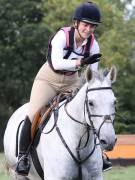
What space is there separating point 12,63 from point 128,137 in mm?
19776

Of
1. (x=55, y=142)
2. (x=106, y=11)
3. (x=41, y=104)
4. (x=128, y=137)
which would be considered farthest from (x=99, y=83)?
(x=106, y=11)

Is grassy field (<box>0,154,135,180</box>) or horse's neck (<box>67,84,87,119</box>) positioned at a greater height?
horse's neck (<box>67,84,87,119</box>)

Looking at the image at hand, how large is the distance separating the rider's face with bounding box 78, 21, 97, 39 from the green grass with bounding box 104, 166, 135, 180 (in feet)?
22.4

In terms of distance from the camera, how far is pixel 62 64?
744cm

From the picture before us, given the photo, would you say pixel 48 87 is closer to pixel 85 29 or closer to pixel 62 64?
pixel 62 64

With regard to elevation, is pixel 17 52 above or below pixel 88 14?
below

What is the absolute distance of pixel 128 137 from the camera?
1972cm

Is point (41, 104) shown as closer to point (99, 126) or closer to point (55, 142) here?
point (55, 142)

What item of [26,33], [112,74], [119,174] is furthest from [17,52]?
[112,74]

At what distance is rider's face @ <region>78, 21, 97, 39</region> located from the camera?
297 inches

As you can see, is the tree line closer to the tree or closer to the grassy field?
the tree

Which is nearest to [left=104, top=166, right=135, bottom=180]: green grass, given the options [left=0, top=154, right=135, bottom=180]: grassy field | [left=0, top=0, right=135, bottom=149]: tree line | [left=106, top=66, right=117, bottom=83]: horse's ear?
[left=0, top=154, right=135, bottom=180]: grassy field

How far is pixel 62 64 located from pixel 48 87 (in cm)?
88

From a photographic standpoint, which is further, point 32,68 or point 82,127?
point 32,68
